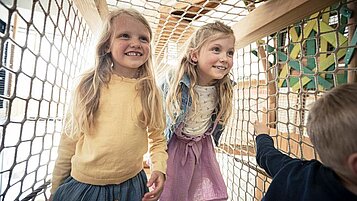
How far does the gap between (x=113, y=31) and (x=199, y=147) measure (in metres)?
0.45

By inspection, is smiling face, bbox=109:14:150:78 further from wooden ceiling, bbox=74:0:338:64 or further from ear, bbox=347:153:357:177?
ear, bbox=347:153:357:177

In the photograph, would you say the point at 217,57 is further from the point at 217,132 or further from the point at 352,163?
the point at 352,163

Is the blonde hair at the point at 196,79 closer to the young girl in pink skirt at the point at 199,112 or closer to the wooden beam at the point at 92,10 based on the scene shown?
the young girl in pink skirt at the point at 199,112

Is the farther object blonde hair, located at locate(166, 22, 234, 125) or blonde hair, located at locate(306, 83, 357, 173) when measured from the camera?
blonde hair, located at locate(166, 22, 234, 125)

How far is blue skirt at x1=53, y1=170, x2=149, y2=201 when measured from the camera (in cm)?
55

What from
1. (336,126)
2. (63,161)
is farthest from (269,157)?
(63,161)

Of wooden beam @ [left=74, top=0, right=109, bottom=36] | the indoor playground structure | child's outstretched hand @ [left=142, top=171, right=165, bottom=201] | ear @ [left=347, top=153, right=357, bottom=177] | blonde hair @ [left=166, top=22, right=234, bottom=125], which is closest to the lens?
ear @ [left=347, top=153, right=357, bottom=177]

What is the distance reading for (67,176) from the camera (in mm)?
611

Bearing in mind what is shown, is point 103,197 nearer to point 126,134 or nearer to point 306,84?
point 126,134

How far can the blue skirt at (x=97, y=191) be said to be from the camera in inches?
21.8

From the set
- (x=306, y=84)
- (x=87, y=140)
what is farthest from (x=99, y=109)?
(x=306, y=84)

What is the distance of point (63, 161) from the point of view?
61 cm

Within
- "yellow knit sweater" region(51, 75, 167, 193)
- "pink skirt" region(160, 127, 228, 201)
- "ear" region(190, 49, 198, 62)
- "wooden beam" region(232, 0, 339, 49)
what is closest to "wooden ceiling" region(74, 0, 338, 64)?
"wooden beam" region(232, 0, 339, 49)

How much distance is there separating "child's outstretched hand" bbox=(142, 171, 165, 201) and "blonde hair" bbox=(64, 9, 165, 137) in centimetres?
11
